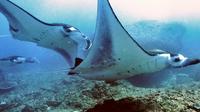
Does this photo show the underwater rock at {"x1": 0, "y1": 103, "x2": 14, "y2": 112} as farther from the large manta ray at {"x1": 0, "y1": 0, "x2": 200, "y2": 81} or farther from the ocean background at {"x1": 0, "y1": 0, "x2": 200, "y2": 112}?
the large manta ray at {"x1": 0, "y1": 0, "x2": 200, "y2": 81}

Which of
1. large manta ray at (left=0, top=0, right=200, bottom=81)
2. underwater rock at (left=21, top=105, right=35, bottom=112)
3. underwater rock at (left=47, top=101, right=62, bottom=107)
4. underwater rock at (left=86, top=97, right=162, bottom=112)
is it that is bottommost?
underwater rock at (left=21, top=105, right=35, bottom=112)

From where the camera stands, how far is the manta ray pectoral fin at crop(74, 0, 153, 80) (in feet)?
8.21

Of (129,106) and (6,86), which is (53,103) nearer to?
(129,106)

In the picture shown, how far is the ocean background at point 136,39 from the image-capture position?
448 centimetres

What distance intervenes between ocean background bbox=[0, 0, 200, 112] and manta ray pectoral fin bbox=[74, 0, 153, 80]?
123cm

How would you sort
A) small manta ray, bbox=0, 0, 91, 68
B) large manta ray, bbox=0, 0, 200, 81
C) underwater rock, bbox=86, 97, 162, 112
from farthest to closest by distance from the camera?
small manta ray, bbox=0, 0, 91, 68, large manta ray, bbox=0, 0, 200, 81, underwater rock, bbox=86, 97, 162, 112

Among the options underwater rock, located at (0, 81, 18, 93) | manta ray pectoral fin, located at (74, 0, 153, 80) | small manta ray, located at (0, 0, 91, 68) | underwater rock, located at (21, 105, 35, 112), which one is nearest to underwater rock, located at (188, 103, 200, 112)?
manta ray pectoral fin, located at (74, 0, 153, 80)

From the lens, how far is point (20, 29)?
10.9ft

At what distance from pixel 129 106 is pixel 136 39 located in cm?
369

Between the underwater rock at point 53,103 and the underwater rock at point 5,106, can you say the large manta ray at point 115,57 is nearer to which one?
the underwater rock at point 53,103

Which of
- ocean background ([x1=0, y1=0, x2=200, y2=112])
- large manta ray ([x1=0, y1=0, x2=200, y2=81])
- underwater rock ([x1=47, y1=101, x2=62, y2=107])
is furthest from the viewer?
ocean background ([x1=0, y1=0, x2=200, y2=112])

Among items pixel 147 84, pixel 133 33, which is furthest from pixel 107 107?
pixel 133 33

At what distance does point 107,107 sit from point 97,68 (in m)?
0.42

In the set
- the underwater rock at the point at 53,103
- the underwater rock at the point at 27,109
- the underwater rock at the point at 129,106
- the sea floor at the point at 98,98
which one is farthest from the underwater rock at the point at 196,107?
the underwater rock at the point at 27,109
